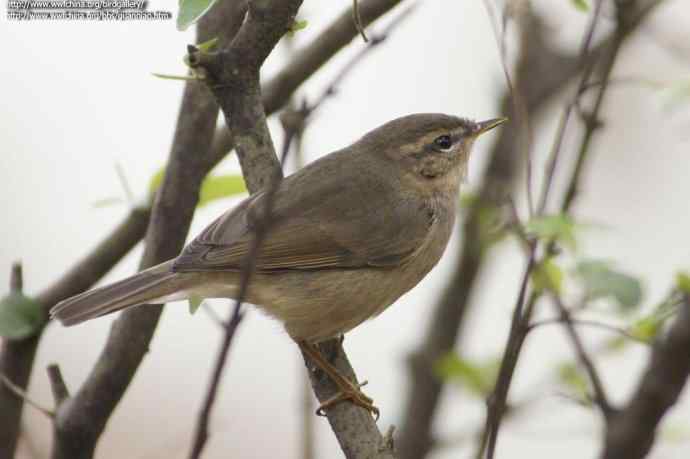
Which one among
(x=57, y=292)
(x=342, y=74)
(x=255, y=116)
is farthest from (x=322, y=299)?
(x=342, y=74)

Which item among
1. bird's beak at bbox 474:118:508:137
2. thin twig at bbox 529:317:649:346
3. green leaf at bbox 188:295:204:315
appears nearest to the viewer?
thin twig at bbox 529:317:649:346

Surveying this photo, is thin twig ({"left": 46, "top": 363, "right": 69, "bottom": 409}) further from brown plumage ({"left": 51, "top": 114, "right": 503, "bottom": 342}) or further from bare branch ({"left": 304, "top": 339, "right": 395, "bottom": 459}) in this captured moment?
bare branch ({"left": 304, "top": 339, "right": 395, "bottom": 459})

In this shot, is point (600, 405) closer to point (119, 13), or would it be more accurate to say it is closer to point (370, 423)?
point (370, 423)

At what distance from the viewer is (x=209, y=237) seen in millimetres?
4195

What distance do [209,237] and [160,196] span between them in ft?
1.60

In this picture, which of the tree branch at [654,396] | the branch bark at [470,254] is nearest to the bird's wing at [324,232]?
the branch bark at [470,254]

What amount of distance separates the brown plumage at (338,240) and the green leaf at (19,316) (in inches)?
3.7

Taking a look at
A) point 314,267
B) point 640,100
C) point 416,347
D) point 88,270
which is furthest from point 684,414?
point 88,270

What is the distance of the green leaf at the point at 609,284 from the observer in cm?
329

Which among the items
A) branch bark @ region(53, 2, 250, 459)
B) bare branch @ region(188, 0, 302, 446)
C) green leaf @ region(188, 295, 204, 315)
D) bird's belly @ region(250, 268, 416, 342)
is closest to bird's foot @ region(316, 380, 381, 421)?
bird's belly @ region(250, 268, 416, 342)

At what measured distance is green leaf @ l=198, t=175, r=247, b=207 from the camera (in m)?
3.81

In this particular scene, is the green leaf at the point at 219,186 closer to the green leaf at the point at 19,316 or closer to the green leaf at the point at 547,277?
the green leaf at the point at 19,316

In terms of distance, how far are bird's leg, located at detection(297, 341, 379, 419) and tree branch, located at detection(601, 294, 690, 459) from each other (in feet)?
3.16

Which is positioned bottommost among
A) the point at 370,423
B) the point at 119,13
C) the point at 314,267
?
the point at 370,423
